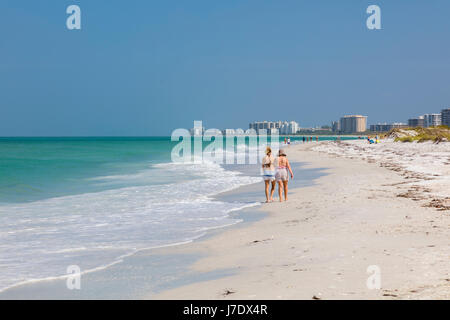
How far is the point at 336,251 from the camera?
239 inches

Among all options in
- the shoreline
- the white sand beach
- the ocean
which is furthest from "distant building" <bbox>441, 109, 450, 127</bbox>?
the shoreline

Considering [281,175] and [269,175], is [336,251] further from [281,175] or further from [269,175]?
[269,175]

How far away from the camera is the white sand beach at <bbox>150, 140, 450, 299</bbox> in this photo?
443cm

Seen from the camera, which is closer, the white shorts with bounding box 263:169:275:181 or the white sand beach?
the white sand beach

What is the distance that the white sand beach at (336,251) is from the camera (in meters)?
4.43

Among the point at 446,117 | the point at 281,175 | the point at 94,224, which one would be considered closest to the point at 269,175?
the point at 281,175

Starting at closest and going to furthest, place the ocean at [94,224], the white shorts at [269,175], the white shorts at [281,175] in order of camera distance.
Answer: the ocean at [94,224] → the white shorts at [281,175] → the white shorts at [269,175]

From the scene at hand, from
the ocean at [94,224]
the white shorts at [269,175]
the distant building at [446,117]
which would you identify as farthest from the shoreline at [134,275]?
the distant building at [446,117]

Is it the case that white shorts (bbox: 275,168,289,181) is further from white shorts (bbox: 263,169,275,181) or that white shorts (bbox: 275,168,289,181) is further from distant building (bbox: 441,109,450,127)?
distant building (bbox: 441,109,450,127)

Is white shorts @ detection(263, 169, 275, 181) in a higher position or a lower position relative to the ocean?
higher

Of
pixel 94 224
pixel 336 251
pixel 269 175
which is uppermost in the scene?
pixel 269 175

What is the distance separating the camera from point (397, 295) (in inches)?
161

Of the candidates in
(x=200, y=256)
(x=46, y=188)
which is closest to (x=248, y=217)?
(x=200, y=256)

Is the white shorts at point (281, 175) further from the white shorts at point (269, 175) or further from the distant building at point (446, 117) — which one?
the distant building at point (446, 117)
